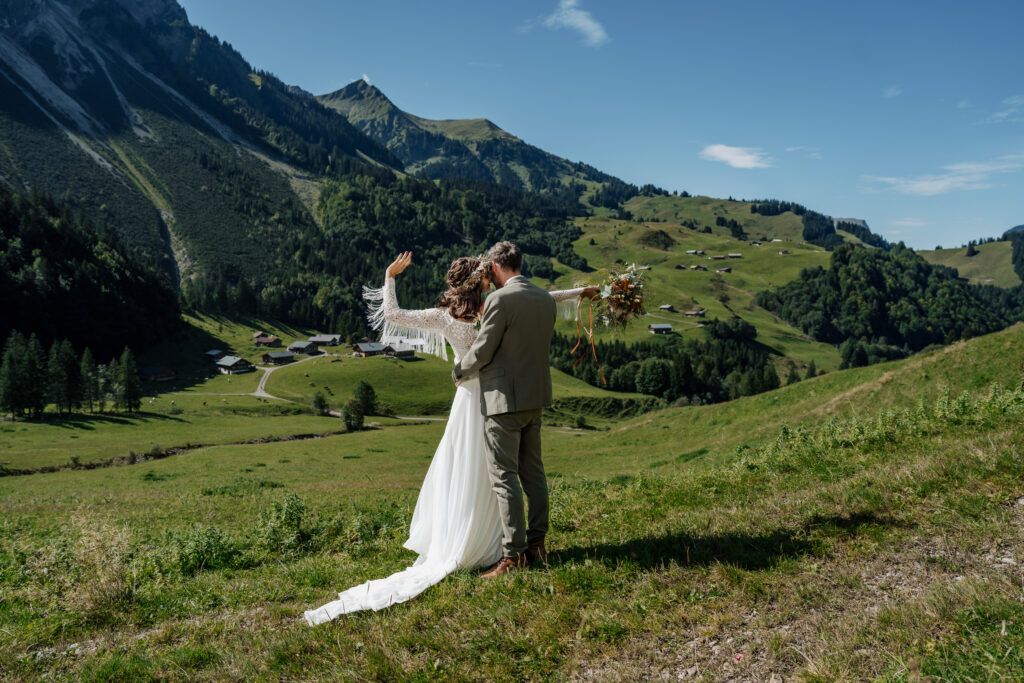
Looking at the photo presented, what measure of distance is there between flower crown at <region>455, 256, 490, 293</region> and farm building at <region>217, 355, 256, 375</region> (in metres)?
147

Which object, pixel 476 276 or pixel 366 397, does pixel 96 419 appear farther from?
pixel 476 276

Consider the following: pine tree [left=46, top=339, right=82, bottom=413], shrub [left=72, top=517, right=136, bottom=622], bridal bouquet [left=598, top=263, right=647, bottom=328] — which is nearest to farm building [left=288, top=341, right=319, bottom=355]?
pine tree [left=46, top=339, right=82, bottom=413]

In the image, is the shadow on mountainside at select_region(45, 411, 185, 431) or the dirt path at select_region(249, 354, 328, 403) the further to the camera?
the dirt path at select_region(249, 354, 328, 403)

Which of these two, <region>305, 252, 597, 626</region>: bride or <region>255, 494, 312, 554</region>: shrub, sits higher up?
<region>305, 252, 597, 626</region>: bride

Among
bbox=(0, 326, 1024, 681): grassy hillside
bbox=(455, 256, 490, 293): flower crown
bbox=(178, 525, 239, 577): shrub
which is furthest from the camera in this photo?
bbox=(178, 525, 239, 577): shrub

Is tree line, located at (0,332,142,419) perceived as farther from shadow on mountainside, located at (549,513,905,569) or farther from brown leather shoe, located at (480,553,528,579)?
shadow on mountainside, located at (549,513,905,569)

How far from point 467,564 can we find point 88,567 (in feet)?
18.1

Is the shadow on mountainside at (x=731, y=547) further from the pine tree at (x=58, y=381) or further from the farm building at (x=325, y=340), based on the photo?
the farm building at (x=325, y=340)

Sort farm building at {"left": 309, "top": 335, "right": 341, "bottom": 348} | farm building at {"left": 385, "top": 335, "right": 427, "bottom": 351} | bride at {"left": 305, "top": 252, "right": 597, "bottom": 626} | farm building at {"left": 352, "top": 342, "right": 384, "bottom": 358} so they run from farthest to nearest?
farm building at {"left": 309, "top": 335, "right": 341, "bottom": 348} → farm building at {"left": 352, "top": 342, "right": 384, "bottom": 358} → farm building at {"left": 385, "top": 335, "right": 427, "bottom": 351} → bride at {"left": 305, "top": 252, "right": 597, "bottom": 626}

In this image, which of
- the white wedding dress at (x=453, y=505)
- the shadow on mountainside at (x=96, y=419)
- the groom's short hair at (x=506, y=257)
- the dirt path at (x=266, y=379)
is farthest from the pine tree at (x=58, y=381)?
the groom's short hair at (x=506, y=257)

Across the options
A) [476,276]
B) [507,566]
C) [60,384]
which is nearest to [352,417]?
[60,384]

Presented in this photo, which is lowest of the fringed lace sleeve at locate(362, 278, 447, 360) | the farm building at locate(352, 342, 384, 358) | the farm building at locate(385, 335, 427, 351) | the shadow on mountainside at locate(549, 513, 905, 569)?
the shadow on mountainside at locate(549, 513, 905, 569)

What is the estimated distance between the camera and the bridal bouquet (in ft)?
27.2

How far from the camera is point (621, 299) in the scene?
8320mm
